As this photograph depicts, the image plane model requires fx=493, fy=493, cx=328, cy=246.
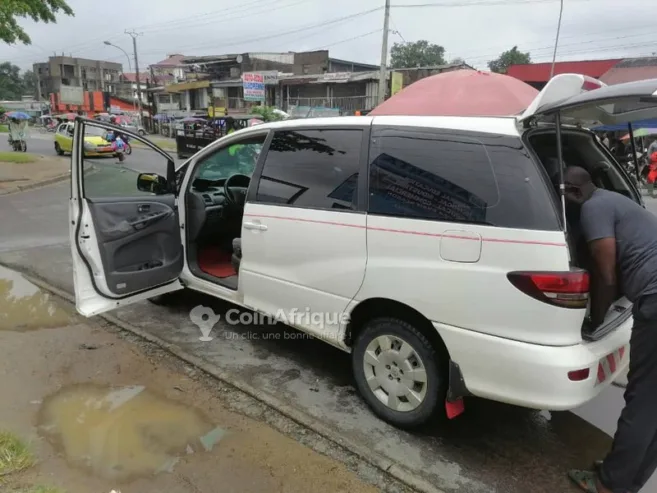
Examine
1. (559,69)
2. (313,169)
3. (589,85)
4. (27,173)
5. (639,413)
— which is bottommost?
(27,173)

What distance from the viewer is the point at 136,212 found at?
3.84 meters

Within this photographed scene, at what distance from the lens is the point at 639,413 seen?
222cm

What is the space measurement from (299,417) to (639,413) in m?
1.78

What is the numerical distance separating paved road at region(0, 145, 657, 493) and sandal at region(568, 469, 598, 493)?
0.08m

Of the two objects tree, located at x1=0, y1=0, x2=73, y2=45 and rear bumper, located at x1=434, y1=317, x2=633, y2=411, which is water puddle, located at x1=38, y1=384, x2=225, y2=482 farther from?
tree, located at x1=0, y1=0, x2=73, y2=45

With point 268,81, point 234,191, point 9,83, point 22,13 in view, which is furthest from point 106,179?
point 9,83

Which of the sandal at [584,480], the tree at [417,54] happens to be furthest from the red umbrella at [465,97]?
the tree at [417,54]

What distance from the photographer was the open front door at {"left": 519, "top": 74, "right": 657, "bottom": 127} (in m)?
1.98

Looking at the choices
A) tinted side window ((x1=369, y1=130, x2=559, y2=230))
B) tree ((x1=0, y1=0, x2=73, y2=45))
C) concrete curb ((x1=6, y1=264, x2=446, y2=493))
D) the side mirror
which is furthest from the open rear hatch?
tree ((x1=0, y1=0, x2=73, y2=45))

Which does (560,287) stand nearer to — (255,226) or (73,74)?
(255,226)

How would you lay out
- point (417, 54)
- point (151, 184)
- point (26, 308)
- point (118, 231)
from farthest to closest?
point (417, 54), point (26, 308), point (151, 184), point (118, 231)

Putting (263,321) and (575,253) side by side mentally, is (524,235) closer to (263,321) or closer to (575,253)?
(575,253)

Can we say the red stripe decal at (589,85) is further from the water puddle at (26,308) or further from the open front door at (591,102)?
the water puddle at (26,308)

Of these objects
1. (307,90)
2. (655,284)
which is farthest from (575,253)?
(307,90)
